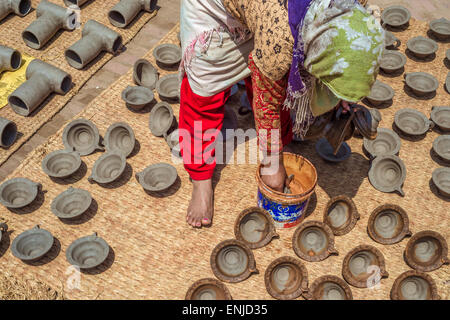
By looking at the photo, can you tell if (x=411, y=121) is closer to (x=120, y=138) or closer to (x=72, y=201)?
(x=120, y=138)

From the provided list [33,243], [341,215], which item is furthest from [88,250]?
[341,215]

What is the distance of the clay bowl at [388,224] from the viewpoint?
2961 millimetres

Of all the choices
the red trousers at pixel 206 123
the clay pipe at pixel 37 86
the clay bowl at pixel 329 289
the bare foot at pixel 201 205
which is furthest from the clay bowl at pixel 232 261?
the clay pipe at pixel 37 86

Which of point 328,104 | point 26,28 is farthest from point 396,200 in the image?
point 26,28

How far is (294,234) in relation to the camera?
2.94 m

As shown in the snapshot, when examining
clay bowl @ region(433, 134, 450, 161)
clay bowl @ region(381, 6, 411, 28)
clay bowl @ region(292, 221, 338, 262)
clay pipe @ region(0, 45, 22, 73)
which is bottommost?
clay bowl @ region(292, 221, 338, 262)

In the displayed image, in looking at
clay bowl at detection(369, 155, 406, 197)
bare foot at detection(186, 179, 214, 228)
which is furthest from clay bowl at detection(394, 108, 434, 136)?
bare foot at detection(186, 179, 214, 228)

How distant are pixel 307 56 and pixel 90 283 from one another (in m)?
1.83

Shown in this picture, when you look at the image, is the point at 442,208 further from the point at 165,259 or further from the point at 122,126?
the point at 122,126

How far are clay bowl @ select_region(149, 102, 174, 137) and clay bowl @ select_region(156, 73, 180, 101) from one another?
6.4 inches

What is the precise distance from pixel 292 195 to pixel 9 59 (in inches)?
105

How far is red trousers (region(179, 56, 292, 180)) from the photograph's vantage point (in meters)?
2.48

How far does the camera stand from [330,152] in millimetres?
3400

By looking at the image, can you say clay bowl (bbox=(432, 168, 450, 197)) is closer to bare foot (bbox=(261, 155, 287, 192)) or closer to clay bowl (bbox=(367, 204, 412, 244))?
clay bowl (bbox=(367, 204, 412, 244))
